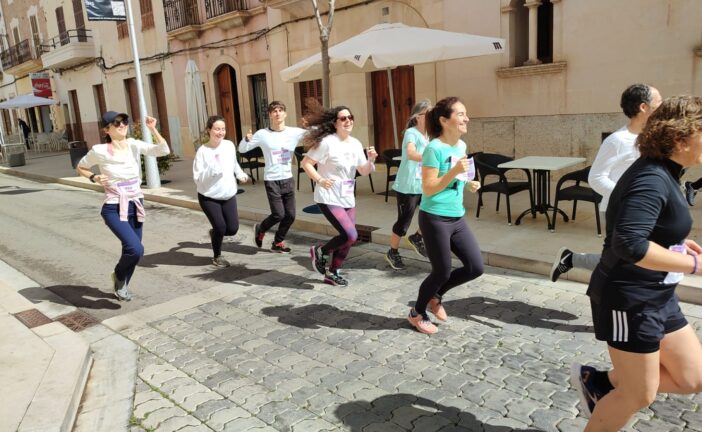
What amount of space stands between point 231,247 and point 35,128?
112 feet

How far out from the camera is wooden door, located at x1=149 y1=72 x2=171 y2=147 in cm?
2081

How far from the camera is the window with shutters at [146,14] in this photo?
65.4 feet

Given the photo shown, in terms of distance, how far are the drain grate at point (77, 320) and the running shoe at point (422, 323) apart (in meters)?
2.87

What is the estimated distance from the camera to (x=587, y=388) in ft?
8.70

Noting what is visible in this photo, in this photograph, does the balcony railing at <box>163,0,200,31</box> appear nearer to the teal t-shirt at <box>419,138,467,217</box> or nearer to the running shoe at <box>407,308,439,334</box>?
the teal t-shirt at <box>419,138,467,217</box>

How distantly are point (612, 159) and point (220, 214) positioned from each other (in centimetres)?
407

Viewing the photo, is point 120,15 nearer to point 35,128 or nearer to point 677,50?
point 677,50

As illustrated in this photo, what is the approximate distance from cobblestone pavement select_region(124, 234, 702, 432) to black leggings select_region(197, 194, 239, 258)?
37.7 inches

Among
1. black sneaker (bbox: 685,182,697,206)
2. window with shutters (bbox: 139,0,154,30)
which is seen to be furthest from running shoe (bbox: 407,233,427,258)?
window with shutters (bbox: 139,0,154,30)

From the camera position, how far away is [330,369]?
375cm

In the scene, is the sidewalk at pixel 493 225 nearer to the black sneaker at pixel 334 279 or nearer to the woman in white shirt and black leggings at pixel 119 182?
the black sneaker at pixel 334 279

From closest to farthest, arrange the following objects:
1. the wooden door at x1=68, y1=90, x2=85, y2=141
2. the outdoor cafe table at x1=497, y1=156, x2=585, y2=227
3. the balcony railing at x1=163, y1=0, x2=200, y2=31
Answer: the outdoor cafe table at x1=497, y1=156, x2=585, y2=227, the balcony railing at x1=163, y1=0, x2=200, y2=31, the wooden door at x1=68, y1=90, x2=85, y2=141

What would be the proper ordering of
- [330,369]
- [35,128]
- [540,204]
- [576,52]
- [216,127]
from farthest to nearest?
[35,128], [576,52], [540,204], [216,127], [330,369]

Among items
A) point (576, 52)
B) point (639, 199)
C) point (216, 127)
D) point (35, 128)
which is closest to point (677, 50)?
point (576, 52)
